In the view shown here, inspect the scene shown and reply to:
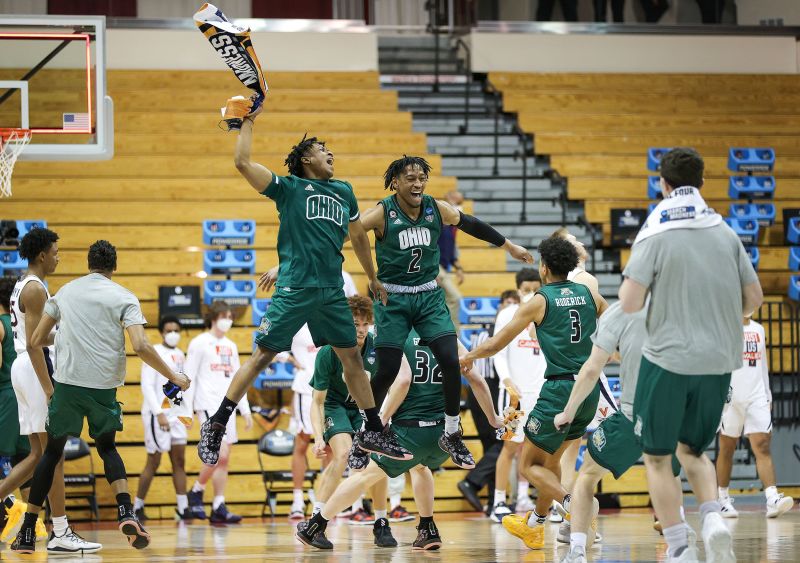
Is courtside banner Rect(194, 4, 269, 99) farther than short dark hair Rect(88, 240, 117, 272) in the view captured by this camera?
No

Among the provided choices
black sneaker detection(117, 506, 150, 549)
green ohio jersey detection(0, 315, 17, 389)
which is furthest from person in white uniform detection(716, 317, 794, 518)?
green ohio jersey detection(0, 315, 17, 389)

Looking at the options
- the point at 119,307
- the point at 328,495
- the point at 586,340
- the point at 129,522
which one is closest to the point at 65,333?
the point at 119,307

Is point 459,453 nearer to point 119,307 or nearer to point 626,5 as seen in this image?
point 119,307

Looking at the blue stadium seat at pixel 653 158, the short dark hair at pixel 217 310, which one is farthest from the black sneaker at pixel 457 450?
the blue stadium seat at pixel 653 158

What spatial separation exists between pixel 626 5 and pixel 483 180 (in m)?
5.09

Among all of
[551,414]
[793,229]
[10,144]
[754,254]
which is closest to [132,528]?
[551,414]

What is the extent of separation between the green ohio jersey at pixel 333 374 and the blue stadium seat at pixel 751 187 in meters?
8.96

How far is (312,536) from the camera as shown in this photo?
8734 mm

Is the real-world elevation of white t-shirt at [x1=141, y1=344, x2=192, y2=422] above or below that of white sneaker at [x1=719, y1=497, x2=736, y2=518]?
above

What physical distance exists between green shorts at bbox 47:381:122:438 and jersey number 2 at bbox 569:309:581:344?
3248 mm

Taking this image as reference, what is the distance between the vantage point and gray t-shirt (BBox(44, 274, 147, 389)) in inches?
334

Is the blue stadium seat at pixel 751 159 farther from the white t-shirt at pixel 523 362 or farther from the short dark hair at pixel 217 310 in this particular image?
the short dark hair at pixel 217 310

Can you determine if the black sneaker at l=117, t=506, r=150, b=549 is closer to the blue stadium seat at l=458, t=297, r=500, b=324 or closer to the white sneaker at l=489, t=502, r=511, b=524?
the white sneaker at l=489, t=502, r=511, b=524

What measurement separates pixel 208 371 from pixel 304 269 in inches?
202
